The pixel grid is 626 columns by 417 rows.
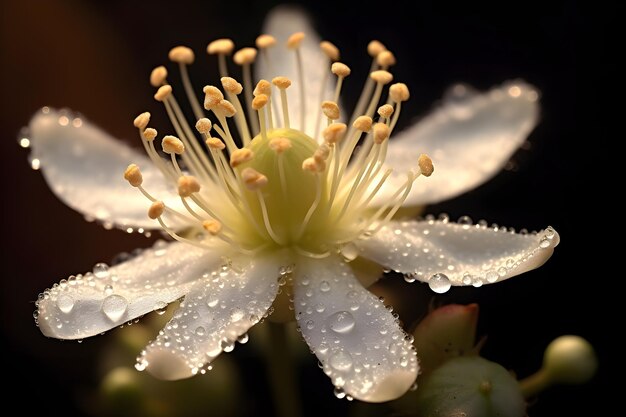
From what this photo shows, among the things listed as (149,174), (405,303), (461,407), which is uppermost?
(149,174)

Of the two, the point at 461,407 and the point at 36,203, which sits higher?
the point at 461,407

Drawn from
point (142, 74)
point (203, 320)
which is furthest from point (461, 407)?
point (142, 74)

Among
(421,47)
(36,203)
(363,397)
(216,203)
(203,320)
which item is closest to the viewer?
(363,397)

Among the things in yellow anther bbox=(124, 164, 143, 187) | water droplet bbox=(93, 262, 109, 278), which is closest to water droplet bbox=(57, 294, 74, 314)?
water droplet bbox=(93, 262, 109, 278)

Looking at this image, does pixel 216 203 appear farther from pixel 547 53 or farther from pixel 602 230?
pixel 547 53

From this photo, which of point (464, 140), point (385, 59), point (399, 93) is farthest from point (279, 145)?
point (464, 140)

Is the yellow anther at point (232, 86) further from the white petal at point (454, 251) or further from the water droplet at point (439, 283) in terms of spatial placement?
the water droplet at point (439, 283)

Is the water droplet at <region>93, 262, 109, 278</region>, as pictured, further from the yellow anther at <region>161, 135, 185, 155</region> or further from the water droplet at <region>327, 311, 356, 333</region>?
the water droplet at <region>327, 311, 356, 333</region>
